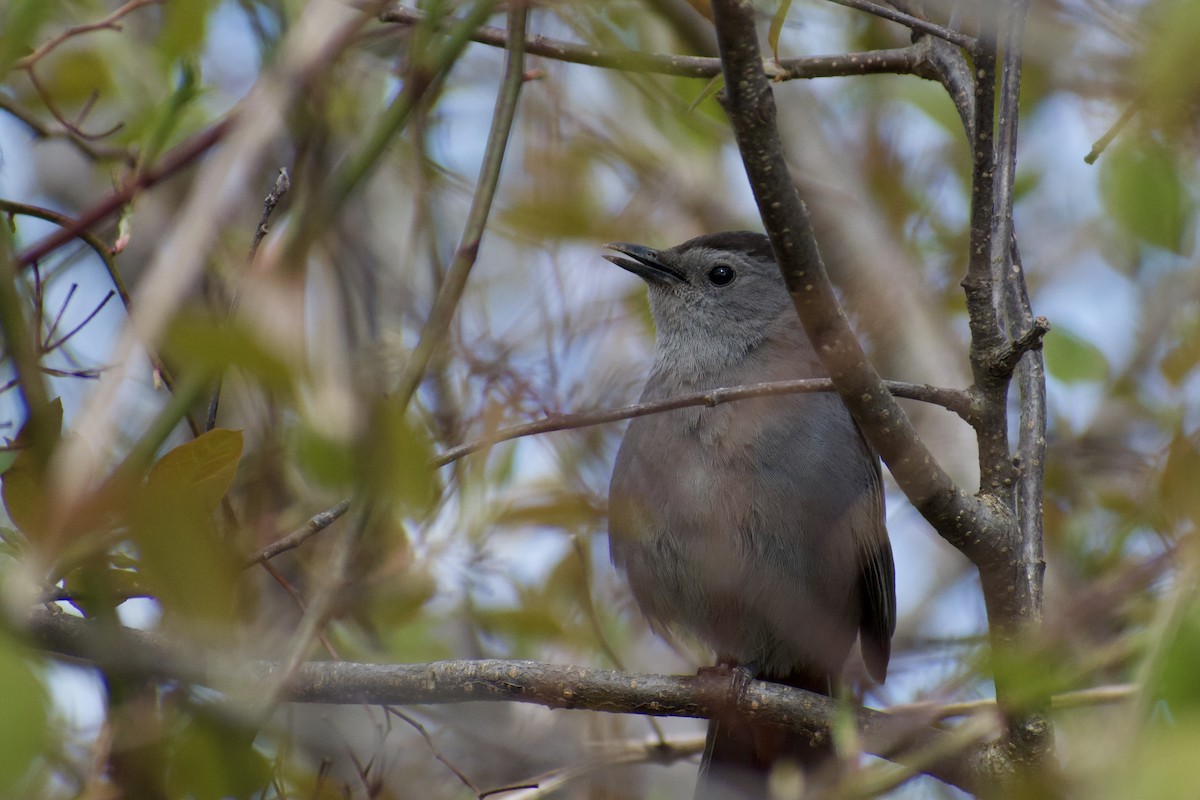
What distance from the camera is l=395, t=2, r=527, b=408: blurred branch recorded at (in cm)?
164

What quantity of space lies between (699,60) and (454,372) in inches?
75.1

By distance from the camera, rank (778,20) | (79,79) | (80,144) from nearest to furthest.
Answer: (778,20) → (80,144) → (79,79)

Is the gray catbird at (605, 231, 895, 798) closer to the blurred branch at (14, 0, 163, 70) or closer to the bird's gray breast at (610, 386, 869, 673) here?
the bird's gray breast at (610, 386, 869, 673)

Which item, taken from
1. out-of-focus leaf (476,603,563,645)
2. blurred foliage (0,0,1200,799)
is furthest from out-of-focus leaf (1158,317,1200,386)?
out-of-focus leaf (476,603,563,645)

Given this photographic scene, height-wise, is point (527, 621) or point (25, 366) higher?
point (25, 366)

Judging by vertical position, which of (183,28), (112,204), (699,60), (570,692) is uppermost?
(699,60)

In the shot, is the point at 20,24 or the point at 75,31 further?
the point at 75,31

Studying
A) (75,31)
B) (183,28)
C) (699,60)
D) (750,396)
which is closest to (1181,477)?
(750,396)

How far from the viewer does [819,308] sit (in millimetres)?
2549

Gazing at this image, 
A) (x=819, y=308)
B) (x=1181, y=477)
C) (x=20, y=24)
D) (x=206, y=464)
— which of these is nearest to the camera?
(x=20, y=24)

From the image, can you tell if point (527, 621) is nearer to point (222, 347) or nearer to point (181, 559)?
point (181, 559)

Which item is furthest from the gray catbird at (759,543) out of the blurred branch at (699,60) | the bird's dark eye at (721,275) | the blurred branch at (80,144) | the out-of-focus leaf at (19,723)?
the out-of-focus leaf at (19,723)

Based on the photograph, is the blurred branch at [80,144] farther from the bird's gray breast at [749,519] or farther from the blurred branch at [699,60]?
the bird's gray breast at [749,519]

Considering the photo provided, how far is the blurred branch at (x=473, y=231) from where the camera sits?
5.37ft
